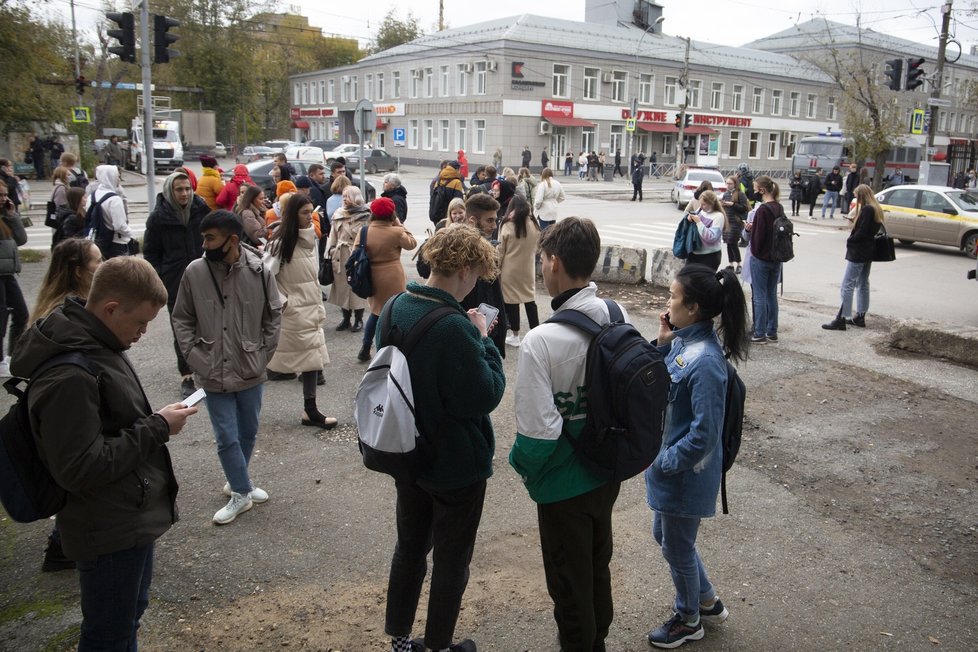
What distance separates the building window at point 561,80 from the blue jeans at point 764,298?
4063 centimetres

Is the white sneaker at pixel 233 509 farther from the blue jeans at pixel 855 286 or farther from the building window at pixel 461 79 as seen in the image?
the building window at pixel 461 79

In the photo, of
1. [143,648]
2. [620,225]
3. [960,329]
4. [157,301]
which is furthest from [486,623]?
[620,225]

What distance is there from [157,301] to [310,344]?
3.17 meters

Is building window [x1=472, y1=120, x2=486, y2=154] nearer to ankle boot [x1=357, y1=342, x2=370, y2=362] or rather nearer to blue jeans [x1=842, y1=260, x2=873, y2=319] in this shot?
blue jeans [x1=842, y1=260, x2=873, y2=319]

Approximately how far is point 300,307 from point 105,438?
3.46 m

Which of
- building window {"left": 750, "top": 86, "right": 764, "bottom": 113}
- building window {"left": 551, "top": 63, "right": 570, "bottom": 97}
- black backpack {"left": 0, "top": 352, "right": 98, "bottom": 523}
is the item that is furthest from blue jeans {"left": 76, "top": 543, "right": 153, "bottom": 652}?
building window {"left": 750, "top": 86, "right": 764, "bottom": 113}

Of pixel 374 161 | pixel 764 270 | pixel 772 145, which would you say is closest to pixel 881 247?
pixel 764 270

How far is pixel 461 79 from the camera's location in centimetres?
4862

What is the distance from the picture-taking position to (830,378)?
24.8 ft

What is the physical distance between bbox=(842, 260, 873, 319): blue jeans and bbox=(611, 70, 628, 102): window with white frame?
42721mm

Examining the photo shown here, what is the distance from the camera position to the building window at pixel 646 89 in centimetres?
5100

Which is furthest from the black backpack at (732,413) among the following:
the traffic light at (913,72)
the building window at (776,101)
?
the building window at (776,101)

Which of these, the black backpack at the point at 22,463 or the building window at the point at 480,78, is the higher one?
the building window at the point at 480,78

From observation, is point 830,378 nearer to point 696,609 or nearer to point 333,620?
point 696,609
